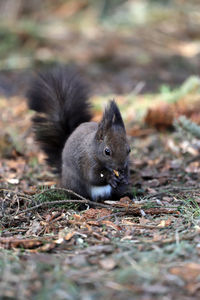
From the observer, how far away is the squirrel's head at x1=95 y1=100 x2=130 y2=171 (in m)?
3.35

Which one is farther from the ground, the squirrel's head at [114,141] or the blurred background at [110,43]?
the blurred background at [110,43]

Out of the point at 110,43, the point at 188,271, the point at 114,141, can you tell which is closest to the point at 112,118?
the point at 114,141

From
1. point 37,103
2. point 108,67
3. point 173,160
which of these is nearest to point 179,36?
Result: point 108,67

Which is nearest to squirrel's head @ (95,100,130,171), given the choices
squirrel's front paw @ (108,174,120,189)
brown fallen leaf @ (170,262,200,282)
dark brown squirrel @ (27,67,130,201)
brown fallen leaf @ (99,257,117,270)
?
dark brown squirrel @ (27,67,130,201)

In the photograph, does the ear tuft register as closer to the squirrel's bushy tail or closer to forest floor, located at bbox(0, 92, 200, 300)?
forest floor, located at bbox(0, 92, 200, 300)

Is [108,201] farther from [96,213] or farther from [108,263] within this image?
[108,263]

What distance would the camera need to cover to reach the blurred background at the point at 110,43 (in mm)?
8109

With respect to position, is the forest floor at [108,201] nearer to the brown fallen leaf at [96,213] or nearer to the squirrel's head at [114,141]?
the brown fallen leaf at [96,213]

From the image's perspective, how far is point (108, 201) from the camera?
356 cm

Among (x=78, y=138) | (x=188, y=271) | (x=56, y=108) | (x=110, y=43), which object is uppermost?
(x=110, y=43)

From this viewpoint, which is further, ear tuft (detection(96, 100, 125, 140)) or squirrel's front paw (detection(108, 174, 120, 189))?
squirrel's front paw (detection(108, 174, 120, 189))

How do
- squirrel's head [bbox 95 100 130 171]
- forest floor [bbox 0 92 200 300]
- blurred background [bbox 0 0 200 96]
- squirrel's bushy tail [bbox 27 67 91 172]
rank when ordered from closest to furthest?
forest floor [bbox 0 92 200 300]
squirrel's head [bbox 95 100 130 171]
squirrel's bushy tail [bbox 27 67 91 172]
blurred background [bbox 0 0 200 96]

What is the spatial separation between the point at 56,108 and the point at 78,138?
1.99 ft

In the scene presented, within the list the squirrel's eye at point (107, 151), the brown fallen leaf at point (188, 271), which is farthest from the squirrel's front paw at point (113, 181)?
the brown fallen leaf at point (188, 271)
